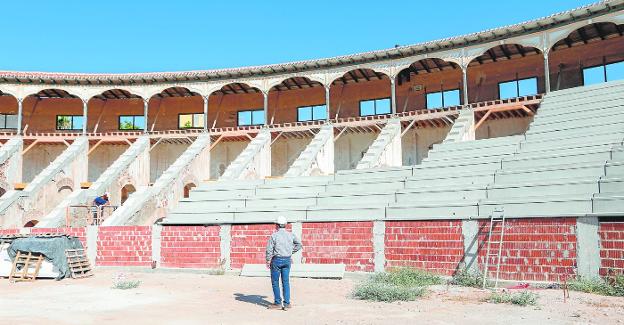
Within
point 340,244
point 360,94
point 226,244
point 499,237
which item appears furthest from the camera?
point 360,94

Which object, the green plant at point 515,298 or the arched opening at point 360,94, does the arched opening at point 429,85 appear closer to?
the arched opening at point 360,94

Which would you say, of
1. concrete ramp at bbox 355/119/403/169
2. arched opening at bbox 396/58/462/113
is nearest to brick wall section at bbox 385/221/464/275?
concrete ramp at bbox 355/119/403/169

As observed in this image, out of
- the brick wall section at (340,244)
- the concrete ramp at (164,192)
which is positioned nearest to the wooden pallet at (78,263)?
the concrete ramp at (164,192)

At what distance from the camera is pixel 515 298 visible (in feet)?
34.7

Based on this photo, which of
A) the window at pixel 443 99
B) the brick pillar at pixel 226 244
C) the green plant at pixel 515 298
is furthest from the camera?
the window at pixel 443 99

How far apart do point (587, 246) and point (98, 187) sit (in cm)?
2371

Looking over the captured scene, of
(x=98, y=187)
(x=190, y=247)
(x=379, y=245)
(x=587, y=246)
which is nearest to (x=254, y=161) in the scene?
(x=98, y=187)

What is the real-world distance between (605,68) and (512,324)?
21879 mm

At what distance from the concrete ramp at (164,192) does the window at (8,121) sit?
42.5ft

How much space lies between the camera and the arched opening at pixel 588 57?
25.9 meters

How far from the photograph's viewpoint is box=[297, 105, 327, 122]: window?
35062 millimetres

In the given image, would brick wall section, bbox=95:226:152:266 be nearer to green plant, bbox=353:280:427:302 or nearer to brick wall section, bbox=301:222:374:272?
brick wall section, bbox=301:222:374:272

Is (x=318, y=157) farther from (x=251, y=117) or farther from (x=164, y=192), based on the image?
(x=251, y=117)

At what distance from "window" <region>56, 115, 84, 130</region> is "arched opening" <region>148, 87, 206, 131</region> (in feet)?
15.3
